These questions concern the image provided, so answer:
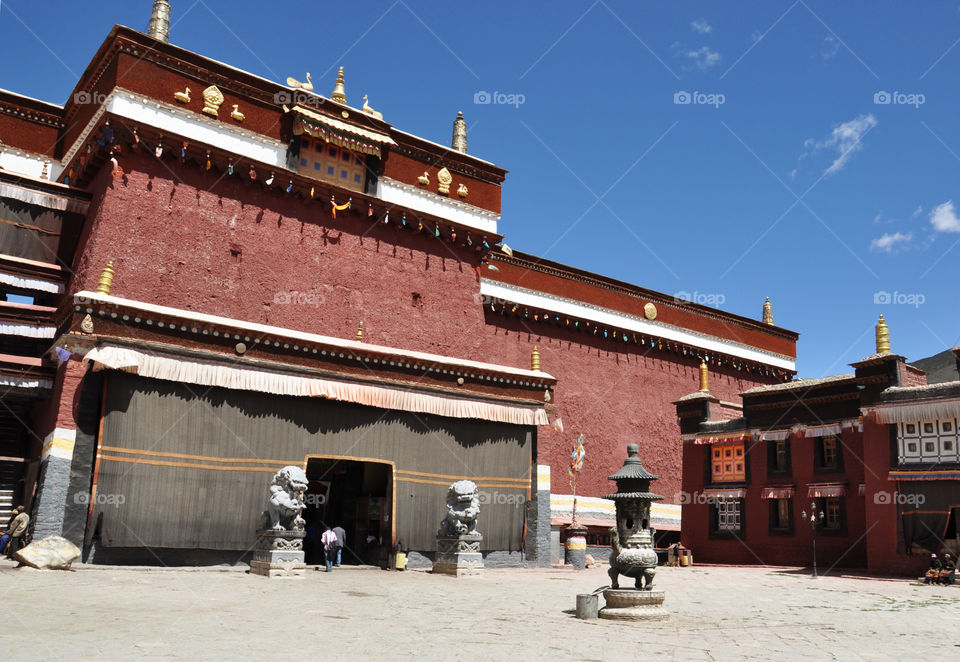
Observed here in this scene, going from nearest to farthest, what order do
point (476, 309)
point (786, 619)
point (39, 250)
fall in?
point (786, 619)
point (39, 250)
point (476, 309)

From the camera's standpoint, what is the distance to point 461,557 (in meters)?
18.2

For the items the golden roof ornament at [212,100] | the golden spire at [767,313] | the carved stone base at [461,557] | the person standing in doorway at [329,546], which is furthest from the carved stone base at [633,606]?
the golden spire at [767,313]

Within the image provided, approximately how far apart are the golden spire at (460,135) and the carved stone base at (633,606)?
71.1ft

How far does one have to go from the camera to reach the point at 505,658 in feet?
24.9

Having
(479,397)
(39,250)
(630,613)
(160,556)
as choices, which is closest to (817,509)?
(479,397)

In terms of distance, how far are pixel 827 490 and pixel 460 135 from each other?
18965 mm

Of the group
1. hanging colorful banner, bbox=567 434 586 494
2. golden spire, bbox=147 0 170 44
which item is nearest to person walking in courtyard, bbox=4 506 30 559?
golden spire, bbox=147 0 170 44

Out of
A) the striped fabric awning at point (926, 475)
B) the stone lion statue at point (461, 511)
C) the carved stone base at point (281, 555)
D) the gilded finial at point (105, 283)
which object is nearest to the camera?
the carved stone base at point (281, 555)

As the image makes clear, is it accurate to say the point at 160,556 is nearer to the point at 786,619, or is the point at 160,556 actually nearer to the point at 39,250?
the point at 39,250

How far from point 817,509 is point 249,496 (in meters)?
19.4

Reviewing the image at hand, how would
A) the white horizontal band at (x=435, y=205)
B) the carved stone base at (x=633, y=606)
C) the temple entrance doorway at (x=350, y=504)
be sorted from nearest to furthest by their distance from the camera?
the carved stone base at (x=633, y=606) < the temple entrance doorway at (x=350, y=504) < the white horizontal band at (x=435, y=205)

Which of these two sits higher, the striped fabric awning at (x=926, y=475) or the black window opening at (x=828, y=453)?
the black window opening at (x=828, y=453)

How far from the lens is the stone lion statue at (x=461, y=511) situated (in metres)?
18.3

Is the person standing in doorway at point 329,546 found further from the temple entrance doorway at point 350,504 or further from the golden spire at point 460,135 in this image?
the golden spire at point 460,135
